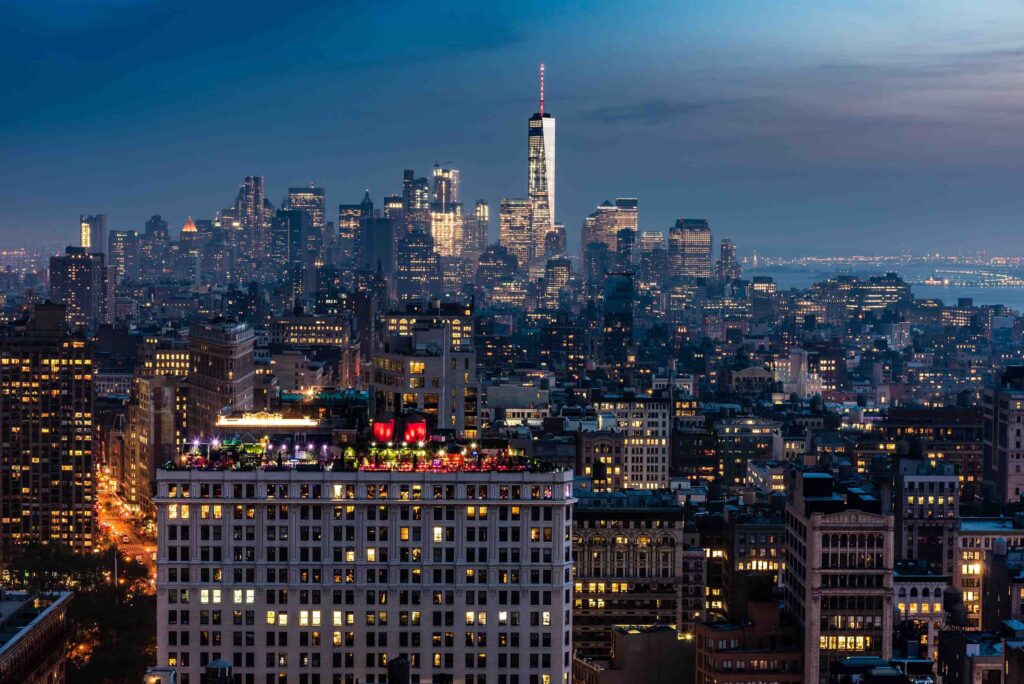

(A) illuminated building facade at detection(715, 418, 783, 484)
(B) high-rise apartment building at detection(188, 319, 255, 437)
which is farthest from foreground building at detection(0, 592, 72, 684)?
(A) illuminated building facade at detection(715, 418, 783, 484)

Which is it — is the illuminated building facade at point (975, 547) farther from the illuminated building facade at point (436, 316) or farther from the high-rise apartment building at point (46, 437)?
the illuminated building facade at point (436, 316)

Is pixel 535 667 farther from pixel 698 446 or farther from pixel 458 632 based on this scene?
pixel 698 446

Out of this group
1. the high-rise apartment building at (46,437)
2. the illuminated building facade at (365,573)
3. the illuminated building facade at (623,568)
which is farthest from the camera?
the high-rise apartment building at (46,437)

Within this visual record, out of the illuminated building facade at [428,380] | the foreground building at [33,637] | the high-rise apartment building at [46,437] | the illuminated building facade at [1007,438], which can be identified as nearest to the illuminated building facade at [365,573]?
the foreground building at [33,637]

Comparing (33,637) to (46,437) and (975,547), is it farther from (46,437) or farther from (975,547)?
(46,437)

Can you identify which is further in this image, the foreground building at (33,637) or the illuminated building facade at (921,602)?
the illuminated building facade at (921,602)

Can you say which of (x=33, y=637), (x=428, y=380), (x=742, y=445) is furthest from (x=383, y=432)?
(x=742, y=445)
